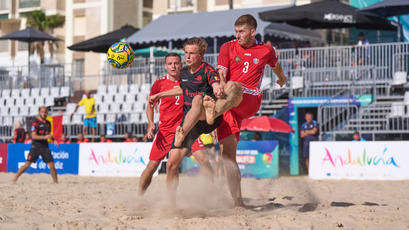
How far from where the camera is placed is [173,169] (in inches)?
261

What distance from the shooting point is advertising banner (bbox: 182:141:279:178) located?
51.0ft

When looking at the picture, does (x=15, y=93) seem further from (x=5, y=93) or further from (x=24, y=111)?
(x=24, y=111)

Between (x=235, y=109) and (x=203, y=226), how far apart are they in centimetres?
145

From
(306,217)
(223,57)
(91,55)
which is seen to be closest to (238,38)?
(223,57)

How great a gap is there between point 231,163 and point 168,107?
1.36 metres

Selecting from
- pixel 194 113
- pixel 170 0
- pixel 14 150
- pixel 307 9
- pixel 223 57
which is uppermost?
pixel 170 0

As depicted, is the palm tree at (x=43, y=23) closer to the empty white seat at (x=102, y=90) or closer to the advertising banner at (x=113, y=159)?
the empty white seat at (x=102, y=90)

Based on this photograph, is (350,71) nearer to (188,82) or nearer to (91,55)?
(188,82)

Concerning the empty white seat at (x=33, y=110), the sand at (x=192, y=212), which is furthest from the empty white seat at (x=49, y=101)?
the sand at (x=192, y=212)

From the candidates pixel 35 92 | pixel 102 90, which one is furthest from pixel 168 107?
pixel 35 92

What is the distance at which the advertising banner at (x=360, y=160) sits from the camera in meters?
14.0

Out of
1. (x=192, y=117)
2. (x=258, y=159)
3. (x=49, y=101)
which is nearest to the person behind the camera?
(x=192, y=117)

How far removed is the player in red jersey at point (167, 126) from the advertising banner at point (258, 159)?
7.95 metres

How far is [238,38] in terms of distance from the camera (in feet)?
21.7
